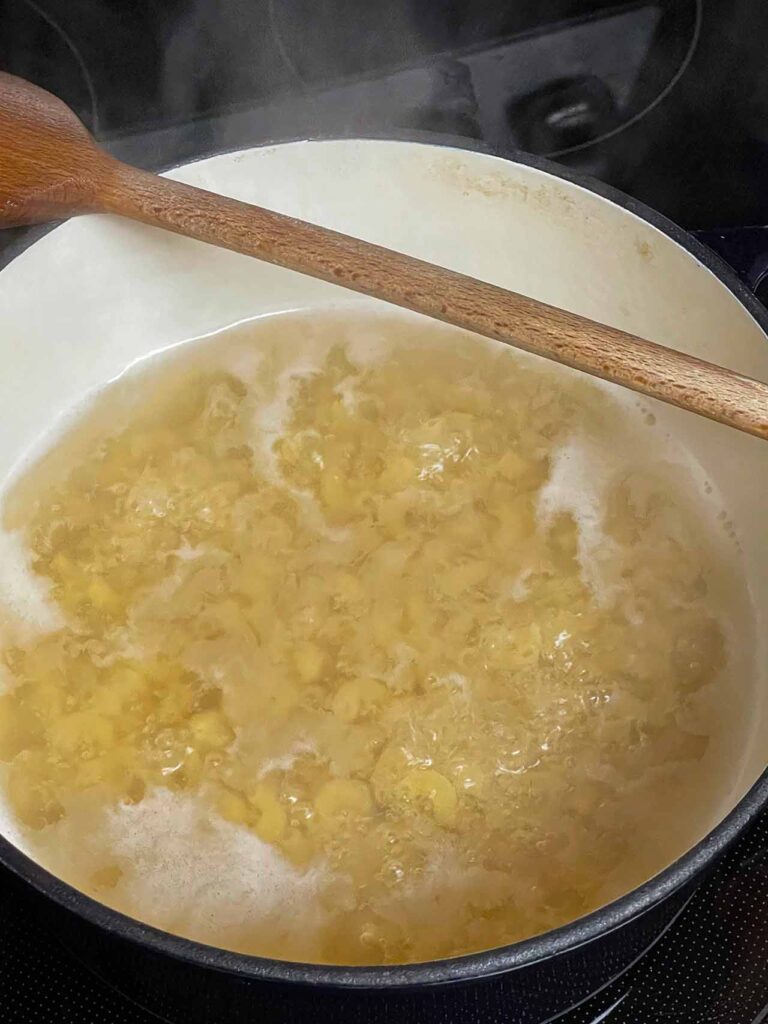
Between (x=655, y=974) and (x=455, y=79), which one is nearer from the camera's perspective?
(x=655, y=974)

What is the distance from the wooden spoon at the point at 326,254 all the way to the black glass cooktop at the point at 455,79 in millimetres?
126

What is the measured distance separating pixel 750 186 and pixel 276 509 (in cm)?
83

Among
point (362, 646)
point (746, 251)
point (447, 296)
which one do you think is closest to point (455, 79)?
point (746, 251)

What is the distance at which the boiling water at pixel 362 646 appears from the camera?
3.25ft

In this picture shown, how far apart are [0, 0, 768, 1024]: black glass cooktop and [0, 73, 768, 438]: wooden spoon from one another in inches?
5.0

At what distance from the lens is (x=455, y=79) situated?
147 cm

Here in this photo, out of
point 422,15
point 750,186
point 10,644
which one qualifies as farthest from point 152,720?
point 750,186

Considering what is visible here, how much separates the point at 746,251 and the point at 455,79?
45 cm

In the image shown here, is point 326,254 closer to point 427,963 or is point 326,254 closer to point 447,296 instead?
point 447,296

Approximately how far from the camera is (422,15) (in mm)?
1397

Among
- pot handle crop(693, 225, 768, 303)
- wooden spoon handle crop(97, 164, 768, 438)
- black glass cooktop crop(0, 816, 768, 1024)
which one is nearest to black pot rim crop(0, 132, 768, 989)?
black glass cooktop crop(0, 816, 768, 1024)

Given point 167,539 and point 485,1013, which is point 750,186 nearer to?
point 167,539

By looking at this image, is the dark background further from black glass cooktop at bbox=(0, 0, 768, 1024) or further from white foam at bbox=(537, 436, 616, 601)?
white foam at bbox=(537, 436, 616, 601)

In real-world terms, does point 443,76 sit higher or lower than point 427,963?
higher
